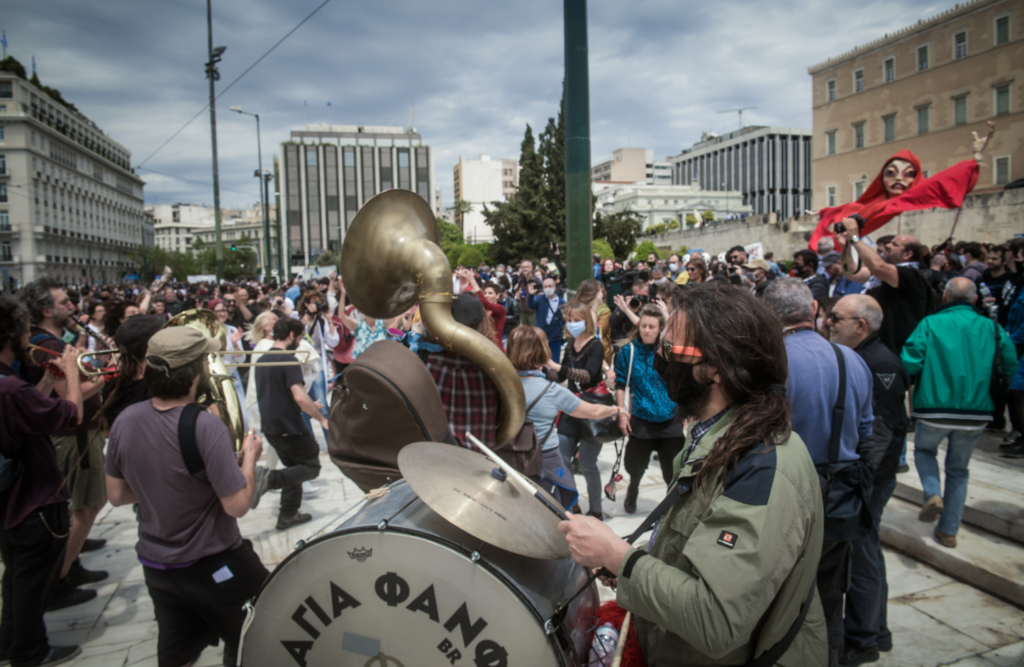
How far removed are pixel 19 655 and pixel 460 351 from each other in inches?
114

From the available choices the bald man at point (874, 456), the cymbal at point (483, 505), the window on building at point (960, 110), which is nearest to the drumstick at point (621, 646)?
the cymbal at point (483, 505)

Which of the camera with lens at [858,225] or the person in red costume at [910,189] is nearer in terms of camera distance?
the camera with lens at [858,225]

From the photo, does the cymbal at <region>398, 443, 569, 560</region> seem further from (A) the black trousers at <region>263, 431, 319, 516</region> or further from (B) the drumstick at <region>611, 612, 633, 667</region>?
(A) the black trousers at <region>263, 431, 319, 516</region>

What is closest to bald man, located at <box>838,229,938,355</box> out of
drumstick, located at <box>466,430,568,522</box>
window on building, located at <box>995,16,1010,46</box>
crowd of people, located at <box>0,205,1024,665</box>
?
crowd of people, located at <box>0,205,1024,665</box>

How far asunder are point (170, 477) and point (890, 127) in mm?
52542

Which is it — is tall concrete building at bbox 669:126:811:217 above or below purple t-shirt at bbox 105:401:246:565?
above

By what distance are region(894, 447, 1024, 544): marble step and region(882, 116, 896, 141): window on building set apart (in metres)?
46.7

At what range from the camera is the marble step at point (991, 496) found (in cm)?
409

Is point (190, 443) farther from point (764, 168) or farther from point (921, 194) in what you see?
point (764, 168)

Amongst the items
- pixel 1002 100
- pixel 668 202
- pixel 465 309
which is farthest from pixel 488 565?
pixel 668 202

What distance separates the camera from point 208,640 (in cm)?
258

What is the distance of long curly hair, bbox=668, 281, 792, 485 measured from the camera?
4.63 ft

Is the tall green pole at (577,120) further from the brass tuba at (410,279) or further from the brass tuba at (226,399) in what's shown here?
the brass tuba at (226,399)

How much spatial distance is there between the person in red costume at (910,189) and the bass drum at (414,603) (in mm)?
3775
